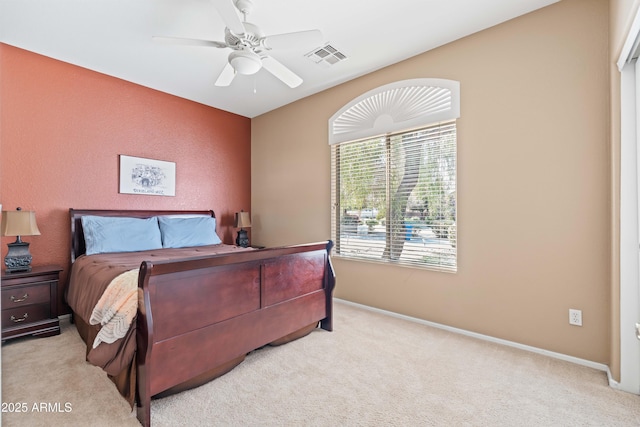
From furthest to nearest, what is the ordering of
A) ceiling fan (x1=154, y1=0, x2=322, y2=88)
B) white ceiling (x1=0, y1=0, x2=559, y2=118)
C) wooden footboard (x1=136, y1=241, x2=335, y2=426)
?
white ceiling (x1=0, y1=0, x2=559, y2=118), ceiling fan (x1=154, y1=0, x2=322, y2=88), wooden footboard (x1=136, y1=241, x2=335, y2=426)

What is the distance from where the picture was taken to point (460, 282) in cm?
282

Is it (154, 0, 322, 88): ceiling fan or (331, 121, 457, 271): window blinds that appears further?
(331, 121, 457, 271): window blinds

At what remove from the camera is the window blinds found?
2.93 metres

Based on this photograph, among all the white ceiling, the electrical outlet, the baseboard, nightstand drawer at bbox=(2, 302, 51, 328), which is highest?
the white ceiling

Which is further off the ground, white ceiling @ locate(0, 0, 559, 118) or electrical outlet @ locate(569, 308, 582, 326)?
white ceiling @ locate(0, 0, 559, 118)

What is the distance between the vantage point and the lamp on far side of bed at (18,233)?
264 centimetres

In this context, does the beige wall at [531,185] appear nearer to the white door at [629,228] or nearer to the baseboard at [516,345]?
the baseboard at [516,345]

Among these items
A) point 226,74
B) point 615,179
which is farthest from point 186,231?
point 615,179

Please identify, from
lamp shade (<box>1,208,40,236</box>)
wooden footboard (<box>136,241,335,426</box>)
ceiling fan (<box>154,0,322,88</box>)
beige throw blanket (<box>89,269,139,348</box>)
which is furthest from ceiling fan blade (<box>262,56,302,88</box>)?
lamp shade (<box>1,208,40,236</box>)

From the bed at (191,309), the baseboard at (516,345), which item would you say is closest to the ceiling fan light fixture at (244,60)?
the bed at (191,309)

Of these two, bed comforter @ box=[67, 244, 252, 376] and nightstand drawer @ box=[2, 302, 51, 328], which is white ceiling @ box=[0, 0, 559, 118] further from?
nightstand drawer @ box=[2, 302, 51, 328]

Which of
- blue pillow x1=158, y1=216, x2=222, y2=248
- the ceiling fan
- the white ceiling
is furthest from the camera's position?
blue pillow x1=158, y1=216, x2=222, y2=248

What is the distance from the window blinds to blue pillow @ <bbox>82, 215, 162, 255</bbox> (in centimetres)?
216

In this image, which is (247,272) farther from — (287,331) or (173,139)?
(173,139)
